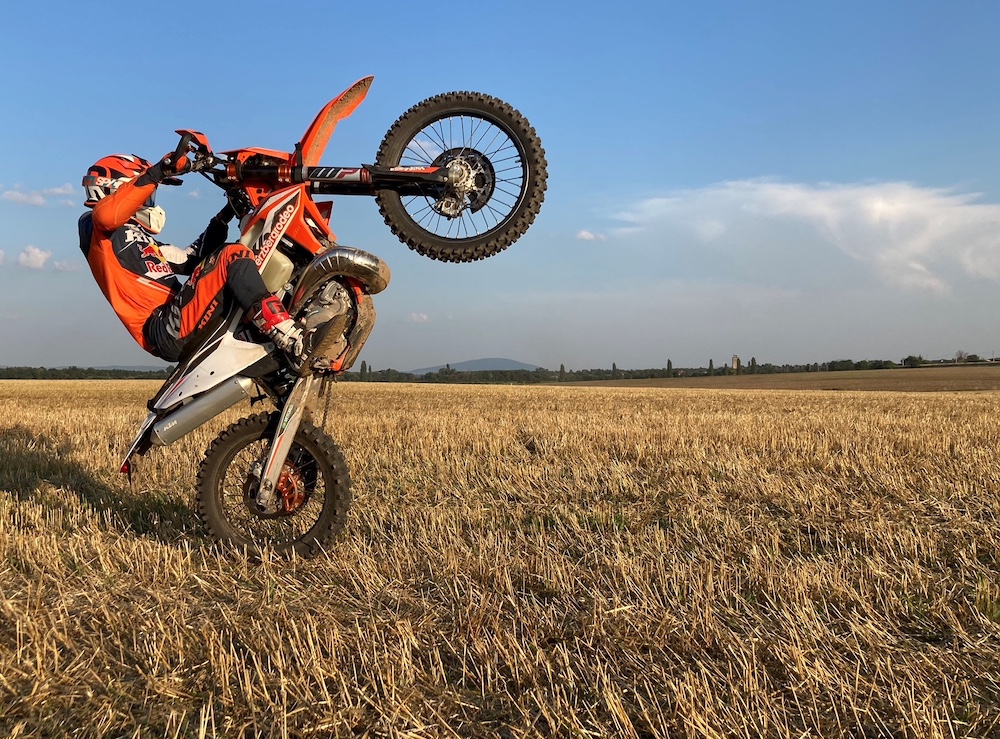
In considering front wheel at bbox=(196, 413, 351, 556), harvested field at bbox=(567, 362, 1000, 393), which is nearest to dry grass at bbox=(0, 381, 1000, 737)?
front wheel at bbox=(196, 413, 351, 556)

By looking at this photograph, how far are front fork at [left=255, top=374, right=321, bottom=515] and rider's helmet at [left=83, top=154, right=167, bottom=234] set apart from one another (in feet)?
5.49

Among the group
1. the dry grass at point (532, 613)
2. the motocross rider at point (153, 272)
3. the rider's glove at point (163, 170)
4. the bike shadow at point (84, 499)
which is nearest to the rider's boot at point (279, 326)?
the motocross rider at point (153, 272)

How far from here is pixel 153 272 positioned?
185 inches

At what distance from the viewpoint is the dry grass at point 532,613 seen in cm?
235

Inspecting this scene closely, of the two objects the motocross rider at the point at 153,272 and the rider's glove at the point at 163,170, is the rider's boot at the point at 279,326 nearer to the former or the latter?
the motocross rider at the point at 153,272

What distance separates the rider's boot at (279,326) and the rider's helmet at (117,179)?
118 centimetres

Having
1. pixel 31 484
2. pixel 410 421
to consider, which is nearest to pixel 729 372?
pixel 410 421

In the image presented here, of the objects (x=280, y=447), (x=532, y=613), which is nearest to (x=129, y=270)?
(x=280, y=447)

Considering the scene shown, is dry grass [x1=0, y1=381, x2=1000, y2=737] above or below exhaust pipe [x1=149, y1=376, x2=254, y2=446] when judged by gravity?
below

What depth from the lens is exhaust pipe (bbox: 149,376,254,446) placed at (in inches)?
175

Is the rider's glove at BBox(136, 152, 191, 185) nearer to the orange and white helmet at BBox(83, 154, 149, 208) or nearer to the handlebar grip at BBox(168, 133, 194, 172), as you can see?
the handlebar grip at BBox(168, 133, 194, 172)

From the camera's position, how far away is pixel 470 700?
2.48 m

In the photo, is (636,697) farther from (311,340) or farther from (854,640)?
(311,340)

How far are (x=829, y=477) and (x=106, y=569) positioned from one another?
20.7ft
